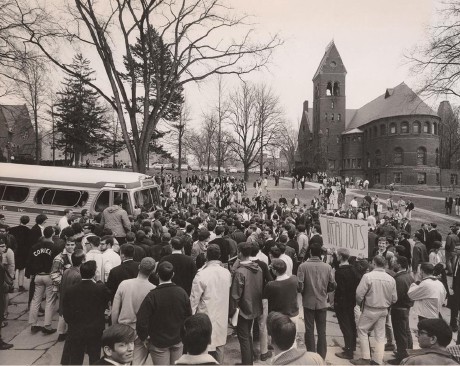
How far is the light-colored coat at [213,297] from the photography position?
5380 mm

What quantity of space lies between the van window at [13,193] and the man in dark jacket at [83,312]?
39.1ft

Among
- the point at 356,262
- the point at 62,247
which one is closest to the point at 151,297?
the point at 62,247

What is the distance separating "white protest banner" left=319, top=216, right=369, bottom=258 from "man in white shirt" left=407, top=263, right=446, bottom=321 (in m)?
1.31

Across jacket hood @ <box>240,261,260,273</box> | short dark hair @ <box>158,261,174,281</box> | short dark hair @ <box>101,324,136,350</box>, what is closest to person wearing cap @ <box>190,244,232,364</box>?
jacket hood @ <box>240,261,260,273</box>

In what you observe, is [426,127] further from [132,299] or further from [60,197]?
[132,299]

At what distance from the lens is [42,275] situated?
705cm

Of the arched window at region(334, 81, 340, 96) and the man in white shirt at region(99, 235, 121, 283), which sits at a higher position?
the arched window at region(334, 81, 340, 96)

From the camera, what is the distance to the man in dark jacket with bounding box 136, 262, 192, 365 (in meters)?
4.64

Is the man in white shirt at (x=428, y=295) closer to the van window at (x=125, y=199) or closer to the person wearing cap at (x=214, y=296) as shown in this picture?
the person wearing cap at (x=214, y=296)

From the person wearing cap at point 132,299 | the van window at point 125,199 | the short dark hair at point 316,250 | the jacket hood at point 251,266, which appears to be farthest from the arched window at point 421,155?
the person wearing cap at point 132,299

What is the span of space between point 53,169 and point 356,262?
13069 mm

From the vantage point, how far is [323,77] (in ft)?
221

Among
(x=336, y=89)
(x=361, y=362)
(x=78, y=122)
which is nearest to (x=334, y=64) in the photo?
(x=336, y=89)

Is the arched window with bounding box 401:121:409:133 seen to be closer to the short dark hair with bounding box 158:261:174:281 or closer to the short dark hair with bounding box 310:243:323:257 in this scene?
the short dark hair with bounding box 310:243:323:257
